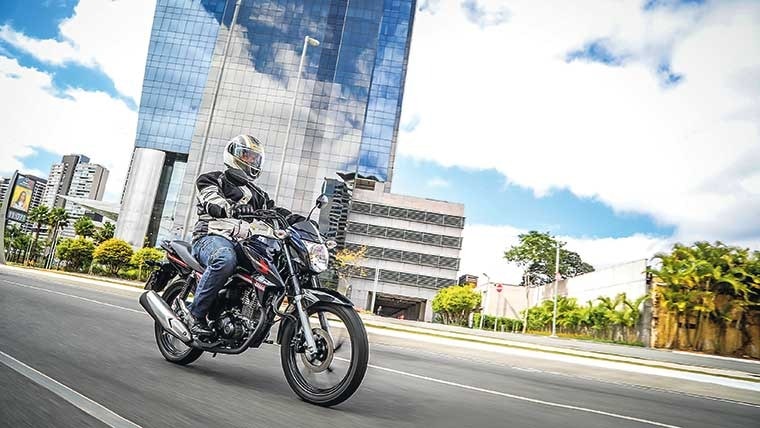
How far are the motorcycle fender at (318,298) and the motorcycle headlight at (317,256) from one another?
152 millimetres

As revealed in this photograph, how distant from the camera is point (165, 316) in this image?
4.00m

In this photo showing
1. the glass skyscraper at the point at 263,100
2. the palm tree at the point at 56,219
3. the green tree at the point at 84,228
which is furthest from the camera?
the glass skyscraper at the point at 263,100

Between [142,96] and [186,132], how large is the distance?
12375mm

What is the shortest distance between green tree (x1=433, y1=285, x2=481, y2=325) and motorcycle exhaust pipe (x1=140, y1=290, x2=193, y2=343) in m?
56.3

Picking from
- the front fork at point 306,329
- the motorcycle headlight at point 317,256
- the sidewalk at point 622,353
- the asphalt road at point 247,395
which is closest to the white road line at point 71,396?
the asphalt road at point 247,395

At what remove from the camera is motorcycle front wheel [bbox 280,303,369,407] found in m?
2.95

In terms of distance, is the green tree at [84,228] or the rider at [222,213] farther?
the green tree at [84,228]

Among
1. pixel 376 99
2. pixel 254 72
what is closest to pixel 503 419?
pixel 254 72

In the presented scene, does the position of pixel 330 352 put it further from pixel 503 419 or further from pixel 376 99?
pixel 376 99

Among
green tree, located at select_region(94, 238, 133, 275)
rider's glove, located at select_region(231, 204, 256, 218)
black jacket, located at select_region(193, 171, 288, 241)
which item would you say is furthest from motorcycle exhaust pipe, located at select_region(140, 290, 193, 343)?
green tree, located at select_region(94, 238, 133, 275)

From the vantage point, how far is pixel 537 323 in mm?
42625

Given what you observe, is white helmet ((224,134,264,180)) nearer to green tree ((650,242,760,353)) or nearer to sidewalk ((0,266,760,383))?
sidewalk ((0,266,760,383))

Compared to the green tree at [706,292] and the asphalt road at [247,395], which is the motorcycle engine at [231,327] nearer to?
the asphalt road at [247,395]

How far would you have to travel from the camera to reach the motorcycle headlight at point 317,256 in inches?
130
